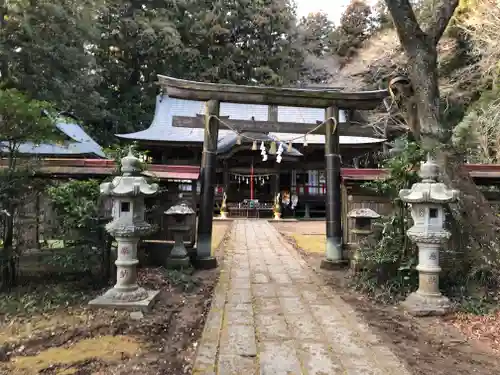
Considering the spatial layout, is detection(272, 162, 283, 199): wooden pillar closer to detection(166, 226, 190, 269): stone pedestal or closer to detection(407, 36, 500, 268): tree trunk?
detection(166, 226, 190, 269): stone pedestal

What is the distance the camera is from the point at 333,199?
765 cm

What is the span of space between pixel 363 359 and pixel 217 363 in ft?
4.21

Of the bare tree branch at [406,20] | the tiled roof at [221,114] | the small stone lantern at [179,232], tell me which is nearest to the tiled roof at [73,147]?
the tiled roof at [221,114]

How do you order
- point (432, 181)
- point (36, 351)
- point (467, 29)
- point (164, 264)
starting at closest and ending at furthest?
point (36, 351) → point (432, 181) → point (164, 264) → point (467, 29)

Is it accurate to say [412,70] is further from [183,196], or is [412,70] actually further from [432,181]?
[183,196]

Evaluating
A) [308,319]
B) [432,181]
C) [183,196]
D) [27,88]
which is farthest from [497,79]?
[27,88]

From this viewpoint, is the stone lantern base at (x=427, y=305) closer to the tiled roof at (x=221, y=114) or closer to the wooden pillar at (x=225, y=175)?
the tiled roof at (x=221, y=114)

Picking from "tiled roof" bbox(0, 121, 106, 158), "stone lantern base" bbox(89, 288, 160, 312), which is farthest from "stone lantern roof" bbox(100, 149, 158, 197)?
"tiled roof" bbox(0, 121, 106, 158)

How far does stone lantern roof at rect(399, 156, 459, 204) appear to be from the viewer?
4.95m

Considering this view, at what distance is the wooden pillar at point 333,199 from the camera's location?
7.52 meters

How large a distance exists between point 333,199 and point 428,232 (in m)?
2.76

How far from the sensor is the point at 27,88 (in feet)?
49.3

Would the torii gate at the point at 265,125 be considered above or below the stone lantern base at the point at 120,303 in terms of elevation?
above

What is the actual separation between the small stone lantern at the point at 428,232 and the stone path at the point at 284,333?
0.99m
